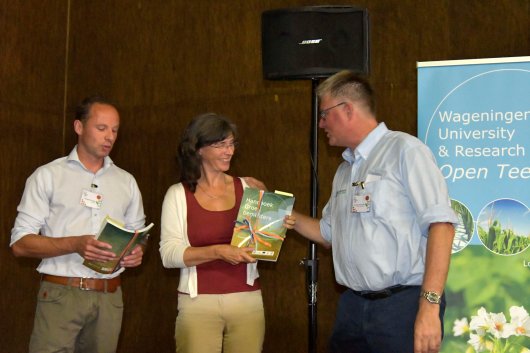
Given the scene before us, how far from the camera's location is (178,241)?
3543 mm

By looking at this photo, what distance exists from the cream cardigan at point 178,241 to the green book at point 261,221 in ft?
0.61

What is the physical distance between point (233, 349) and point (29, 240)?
3.81 ft

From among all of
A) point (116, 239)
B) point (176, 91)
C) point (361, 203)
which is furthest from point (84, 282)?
point (176, 91)

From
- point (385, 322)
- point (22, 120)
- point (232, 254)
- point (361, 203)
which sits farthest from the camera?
point (22, 120)

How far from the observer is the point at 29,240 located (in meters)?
3.56

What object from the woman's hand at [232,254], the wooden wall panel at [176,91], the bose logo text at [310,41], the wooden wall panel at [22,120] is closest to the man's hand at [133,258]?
the woman's hand at [232,254]

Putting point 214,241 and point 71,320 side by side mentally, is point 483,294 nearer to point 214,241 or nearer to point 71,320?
point 214,241

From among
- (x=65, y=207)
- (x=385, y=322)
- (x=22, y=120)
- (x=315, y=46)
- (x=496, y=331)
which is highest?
(x=315, y=46)

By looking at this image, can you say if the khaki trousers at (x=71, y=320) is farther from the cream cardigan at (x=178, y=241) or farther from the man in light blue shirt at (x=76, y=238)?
the cream cardigan at (x=178, y=241)

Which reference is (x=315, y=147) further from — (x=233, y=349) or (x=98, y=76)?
(x=98, y=76)

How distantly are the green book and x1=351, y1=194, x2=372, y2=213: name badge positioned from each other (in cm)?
49

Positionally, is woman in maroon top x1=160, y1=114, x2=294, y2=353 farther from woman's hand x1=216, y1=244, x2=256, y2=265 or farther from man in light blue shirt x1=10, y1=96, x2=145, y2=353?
man in light blue shirt x1=10, y1=96, x2=145, y2=353

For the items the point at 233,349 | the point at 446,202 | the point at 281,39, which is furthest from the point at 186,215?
the point at 446,202

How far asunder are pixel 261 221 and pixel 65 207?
1.06 meters
